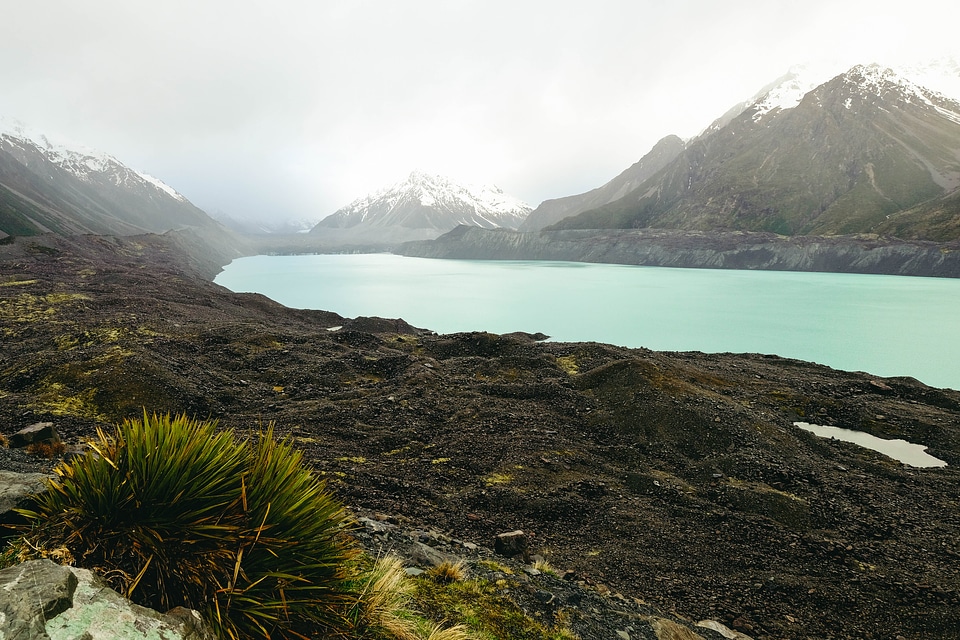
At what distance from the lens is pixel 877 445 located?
1672 cm

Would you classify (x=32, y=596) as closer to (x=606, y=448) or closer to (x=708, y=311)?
(x=606, y=448)

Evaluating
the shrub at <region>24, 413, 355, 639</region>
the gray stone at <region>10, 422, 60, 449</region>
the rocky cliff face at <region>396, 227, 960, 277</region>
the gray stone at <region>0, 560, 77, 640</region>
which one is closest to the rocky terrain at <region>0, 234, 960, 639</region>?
the gray stone at <region>10, 422, 60, 449</region>

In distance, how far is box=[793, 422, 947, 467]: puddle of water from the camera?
1557cm

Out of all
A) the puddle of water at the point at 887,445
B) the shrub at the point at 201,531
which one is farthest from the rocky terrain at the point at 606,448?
the shrub at the point at 201,531

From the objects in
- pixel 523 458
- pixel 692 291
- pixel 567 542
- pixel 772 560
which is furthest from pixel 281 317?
pixel 692 291

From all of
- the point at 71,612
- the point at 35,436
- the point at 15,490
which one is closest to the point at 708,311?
the point at 35,436

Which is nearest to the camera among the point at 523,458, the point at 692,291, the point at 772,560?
the point at 772,560

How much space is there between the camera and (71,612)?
2781mm

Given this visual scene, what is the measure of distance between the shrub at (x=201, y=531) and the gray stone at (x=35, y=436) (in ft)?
36.4

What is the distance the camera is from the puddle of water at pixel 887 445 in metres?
15.6

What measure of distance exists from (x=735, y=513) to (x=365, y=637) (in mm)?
10559

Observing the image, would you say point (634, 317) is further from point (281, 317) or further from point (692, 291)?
point (281, 317)

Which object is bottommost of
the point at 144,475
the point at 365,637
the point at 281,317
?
the point at 281,317

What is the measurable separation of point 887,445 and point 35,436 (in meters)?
26.0
